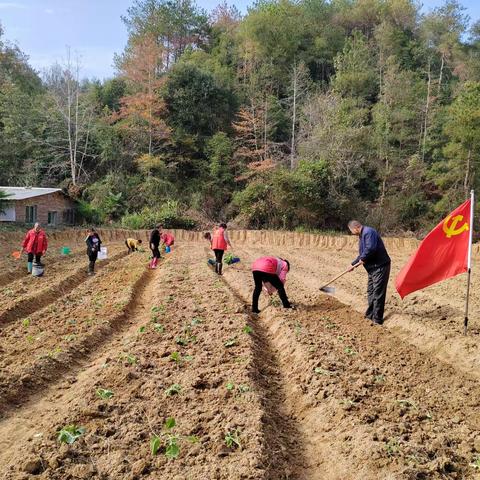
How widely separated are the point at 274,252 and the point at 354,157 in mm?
11644

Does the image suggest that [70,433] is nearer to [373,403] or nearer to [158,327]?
[373,403]

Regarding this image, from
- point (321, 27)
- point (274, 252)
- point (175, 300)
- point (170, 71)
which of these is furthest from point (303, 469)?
point (321, 27)

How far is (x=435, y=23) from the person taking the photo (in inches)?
1781

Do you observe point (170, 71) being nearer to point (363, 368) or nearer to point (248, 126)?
point (248, 126)

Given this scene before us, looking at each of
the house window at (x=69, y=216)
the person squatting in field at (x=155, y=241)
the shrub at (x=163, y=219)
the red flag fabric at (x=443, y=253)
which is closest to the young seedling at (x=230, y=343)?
the red flag fabric at (x=443, y=253)

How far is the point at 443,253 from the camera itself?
7.55 metres

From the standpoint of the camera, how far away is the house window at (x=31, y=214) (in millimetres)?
27266

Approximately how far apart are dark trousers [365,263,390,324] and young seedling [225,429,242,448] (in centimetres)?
471

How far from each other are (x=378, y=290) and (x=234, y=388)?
399 centimetres

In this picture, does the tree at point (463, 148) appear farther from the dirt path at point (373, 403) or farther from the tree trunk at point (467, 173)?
the dirt path at point (373, 403)

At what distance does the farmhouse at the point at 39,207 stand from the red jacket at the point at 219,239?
16.2 meters

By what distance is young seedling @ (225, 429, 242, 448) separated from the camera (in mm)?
3967

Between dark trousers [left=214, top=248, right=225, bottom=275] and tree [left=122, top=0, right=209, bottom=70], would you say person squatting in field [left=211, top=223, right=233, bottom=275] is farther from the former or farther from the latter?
tree [left=122, top=0, right=209, bottom=70]

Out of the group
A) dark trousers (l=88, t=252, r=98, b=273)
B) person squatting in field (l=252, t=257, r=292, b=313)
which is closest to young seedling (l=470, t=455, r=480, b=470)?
person squatting in field (l=252, t=257, r=292, b=313)
